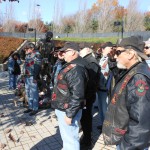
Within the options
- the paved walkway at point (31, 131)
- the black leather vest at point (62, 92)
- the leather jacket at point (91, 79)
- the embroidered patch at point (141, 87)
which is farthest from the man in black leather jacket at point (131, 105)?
the paved walkway at point (31, 131)

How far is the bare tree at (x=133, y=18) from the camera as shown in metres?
46.2

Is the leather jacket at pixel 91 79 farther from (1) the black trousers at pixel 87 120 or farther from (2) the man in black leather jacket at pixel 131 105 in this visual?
(2) the man in black leather jacket at pixel 131 105

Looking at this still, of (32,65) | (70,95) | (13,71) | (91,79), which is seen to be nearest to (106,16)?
(13,71)

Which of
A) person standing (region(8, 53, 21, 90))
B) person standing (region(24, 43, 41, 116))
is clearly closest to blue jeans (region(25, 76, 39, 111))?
person standing (region(24, 43, 41, 116))

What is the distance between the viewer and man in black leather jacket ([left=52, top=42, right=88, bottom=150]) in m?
3.04

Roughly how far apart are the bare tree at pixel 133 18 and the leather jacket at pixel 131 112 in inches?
1814

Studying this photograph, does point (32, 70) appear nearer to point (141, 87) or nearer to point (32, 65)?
point (32, 65)

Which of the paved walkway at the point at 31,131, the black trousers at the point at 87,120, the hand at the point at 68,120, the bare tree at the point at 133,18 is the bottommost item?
the paved walkway at the point at 31,131

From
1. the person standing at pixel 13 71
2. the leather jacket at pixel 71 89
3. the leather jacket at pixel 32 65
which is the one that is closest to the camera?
the leather jacket at pixel 71 89

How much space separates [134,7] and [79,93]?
4805cm

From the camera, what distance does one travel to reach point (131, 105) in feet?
6.77

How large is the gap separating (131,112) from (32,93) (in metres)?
4.23

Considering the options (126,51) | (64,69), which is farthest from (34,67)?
(126,51)

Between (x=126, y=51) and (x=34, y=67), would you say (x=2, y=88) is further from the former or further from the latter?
(x=126, y=51)
